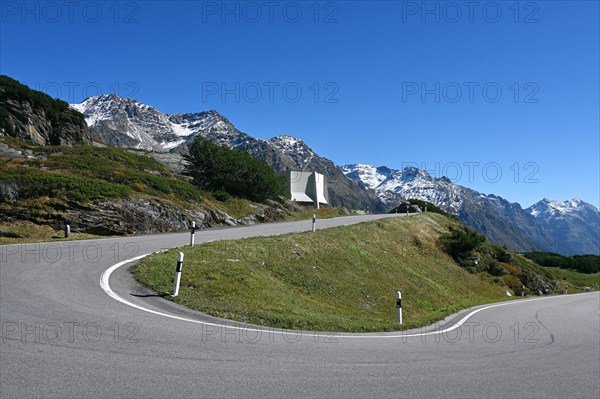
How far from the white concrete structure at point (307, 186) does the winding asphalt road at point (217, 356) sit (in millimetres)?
76453

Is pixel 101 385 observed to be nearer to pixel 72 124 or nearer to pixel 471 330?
pixel 471 330

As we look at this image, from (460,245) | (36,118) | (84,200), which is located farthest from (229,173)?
(36,118)

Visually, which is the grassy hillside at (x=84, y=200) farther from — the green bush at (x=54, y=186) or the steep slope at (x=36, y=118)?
the steep slope at (x=36, y=118)

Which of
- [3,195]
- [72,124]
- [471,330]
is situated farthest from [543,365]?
[72,124]

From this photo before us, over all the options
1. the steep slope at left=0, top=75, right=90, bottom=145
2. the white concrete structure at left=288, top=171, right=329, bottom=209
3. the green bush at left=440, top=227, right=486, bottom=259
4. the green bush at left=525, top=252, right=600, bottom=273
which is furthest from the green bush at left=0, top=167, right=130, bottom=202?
the green bush at left=525, top=252, right=600, bottom=273

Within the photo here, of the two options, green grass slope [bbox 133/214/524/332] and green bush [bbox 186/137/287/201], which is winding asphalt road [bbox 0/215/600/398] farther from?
green bush [bbox 186/137/287/201]

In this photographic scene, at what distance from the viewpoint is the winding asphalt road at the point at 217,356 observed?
16.3 feet

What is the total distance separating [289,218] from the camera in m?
44.2

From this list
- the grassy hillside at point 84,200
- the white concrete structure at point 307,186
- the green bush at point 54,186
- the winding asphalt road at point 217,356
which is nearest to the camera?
the winding asphalt road at point 217,356

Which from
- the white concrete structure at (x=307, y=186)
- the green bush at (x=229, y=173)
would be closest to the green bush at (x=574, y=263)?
the white concrete structure at (x=307, y=186)

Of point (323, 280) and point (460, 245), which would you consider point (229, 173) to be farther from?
point (323, 280)

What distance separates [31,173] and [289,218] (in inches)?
954

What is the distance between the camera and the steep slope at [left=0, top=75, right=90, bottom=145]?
51594mm

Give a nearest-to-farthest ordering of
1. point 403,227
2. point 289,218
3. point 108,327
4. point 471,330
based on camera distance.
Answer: point 108,327 → point 471,330 → point 403,227 → point 289,218
